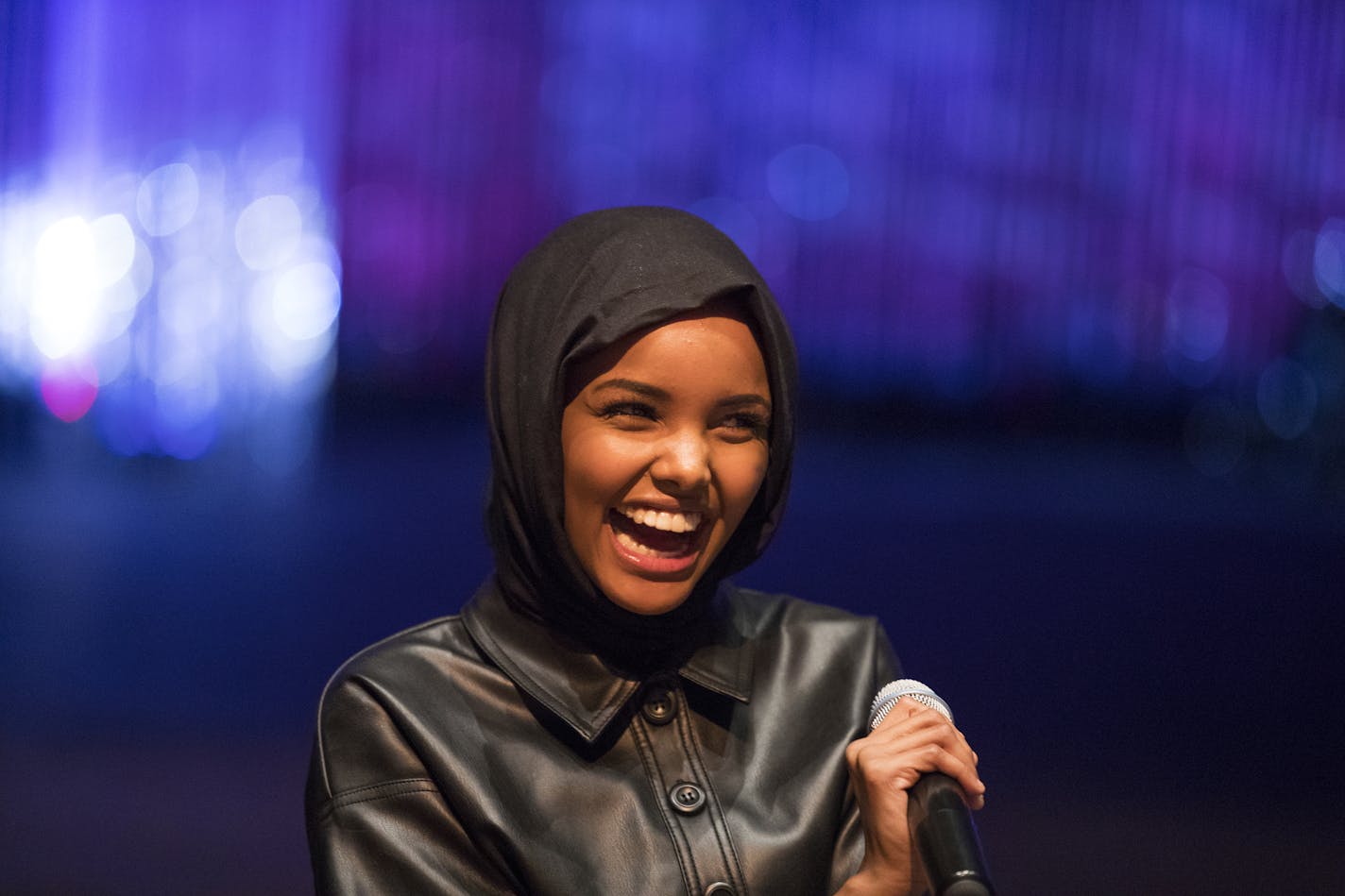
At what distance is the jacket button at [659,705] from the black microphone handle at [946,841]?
0.36m

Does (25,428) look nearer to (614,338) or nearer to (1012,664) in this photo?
(1012,664)

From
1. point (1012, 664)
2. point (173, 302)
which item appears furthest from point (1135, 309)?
point (173, 302)

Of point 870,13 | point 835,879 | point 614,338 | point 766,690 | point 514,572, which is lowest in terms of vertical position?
point 835,879

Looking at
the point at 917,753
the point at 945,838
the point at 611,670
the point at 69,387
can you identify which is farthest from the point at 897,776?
the point at 69,387

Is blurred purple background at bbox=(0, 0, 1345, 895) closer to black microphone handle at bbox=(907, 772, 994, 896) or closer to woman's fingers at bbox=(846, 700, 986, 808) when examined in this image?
woman's fingers at bbox=(846, 700, 986, 808)

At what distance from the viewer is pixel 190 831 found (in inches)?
128

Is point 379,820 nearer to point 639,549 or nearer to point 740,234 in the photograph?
point 639,549

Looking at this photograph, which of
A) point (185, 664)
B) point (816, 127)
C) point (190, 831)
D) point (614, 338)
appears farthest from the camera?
point (816, 127)

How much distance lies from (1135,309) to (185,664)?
7114mm

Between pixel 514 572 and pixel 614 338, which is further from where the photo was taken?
pixel 514 572

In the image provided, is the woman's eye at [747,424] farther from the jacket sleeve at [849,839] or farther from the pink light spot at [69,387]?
the pink light spot at [69,387]

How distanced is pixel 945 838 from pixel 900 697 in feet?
1.17

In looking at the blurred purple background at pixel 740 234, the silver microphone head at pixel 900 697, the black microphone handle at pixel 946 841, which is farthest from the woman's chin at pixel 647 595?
the blurred purple background at pixel 740 234

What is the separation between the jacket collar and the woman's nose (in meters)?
0.22
